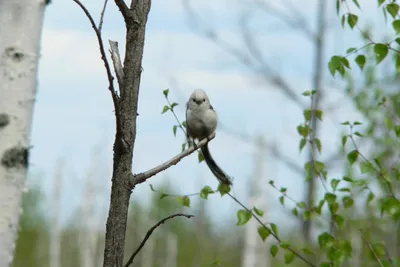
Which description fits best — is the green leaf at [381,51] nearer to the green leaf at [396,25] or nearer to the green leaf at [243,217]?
the green leaf at [396,25]

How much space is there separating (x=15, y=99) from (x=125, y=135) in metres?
0.65

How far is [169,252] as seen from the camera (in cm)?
3008

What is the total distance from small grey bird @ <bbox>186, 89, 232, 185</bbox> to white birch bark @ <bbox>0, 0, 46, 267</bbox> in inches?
21.0

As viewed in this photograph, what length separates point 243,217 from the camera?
2.53 meters

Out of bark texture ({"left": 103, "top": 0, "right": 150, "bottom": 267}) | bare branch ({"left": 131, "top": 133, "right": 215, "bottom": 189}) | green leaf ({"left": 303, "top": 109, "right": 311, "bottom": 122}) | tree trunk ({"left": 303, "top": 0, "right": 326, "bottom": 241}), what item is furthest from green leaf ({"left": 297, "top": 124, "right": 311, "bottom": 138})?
tree trunk ({"left": 303, "top": 0, "right": 326, "bottom": 241})

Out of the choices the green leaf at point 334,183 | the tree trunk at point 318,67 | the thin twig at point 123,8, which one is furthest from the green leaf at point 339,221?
the tree trunk at point 318,67

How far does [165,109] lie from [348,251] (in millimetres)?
1017

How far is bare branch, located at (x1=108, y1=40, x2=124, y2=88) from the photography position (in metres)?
1.68

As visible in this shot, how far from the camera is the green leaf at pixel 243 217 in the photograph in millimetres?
2518

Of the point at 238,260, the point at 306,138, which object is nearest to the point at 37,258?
the point at 238,260

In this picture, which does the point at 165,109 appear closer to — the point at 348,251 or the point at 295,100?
the point at 348,251

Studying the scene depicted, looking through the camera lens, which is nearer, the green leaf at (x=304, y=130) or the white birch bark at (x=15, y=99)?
the white birch bark at (x=15, y=99)

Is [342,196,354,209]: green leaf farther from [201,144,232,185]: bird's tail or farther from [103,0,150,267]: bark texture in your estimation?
[103,0,150,267]: bark texture

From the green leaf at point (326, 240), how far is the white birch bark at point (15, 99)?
1.22 m
